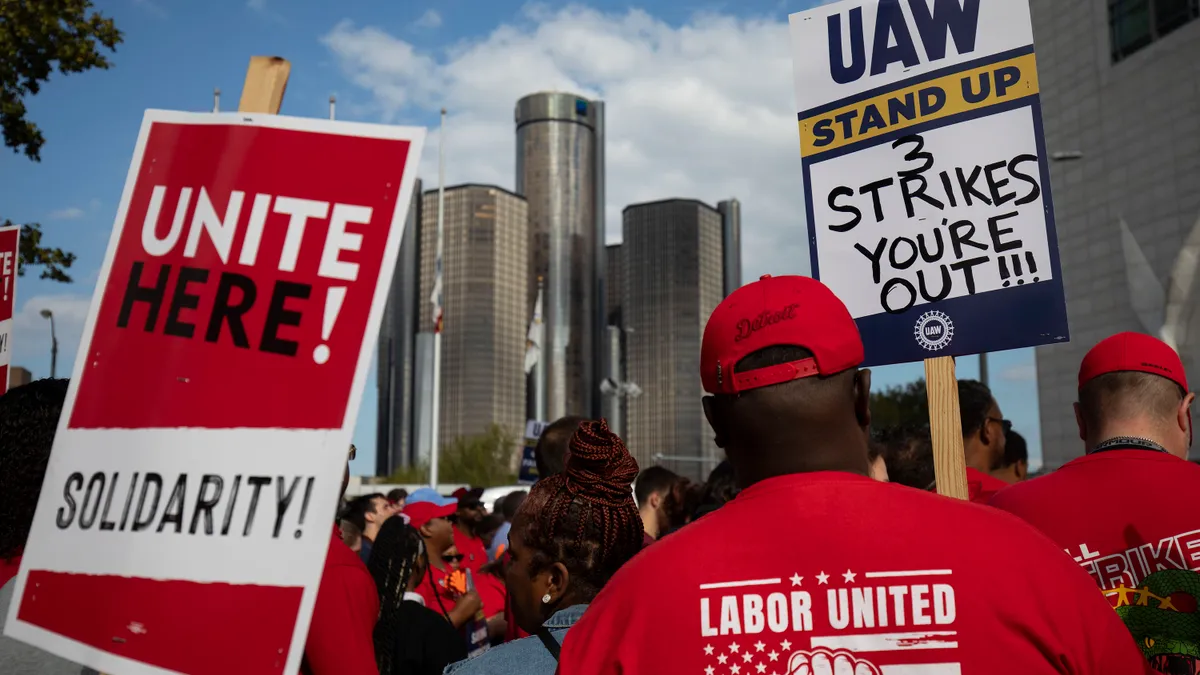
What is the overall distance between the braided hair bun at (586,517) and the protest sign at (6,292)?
11.0 feet

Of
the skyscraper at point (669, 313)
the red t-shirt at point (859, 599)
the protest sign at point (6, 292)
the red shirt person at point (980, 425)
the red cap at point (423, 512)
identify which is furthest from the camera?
the skyscraper at point (669, 313)

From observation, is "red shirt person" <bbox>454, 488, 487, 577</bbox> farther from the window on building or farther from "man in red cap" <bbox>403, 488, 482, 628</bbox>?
the window on building

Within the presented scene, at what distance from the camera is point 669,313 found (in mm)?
125062

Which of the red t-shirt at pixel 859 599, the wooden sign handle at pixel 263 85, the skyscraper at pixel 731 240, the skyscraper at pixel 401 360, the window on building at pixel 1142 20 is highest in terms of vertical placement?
the skyscraper at pixel 731 240

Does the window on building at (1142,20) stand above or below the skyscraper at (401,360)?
below

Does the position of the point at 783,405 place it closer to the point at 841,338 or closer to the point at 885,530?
the point at 841,338

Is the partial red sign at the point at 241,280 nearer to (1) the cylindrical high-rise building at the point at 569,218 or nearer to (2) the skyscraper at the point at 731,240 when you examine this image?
(1) the cylindrical high-rise building at the point at 569,218

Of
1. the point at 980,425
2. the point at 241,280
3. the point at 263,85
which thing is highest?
the point at 263,85

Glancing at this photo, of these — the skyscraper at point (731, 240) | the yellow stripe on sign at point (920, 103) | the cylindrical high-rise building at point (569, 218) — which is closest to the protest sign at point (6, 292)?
the yellow stripe on sign at point (920, 103)

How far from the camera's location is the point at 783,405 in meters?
1.74

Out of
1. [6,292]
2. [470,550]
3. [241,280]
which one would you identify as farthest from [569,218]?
[241,280]

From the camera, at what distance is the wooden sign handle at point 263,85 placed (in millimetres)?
2189

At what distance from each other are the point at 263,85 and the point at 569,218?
127363 millimetres

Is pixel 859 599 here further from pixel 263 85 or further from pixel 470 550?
pixel 470 550
